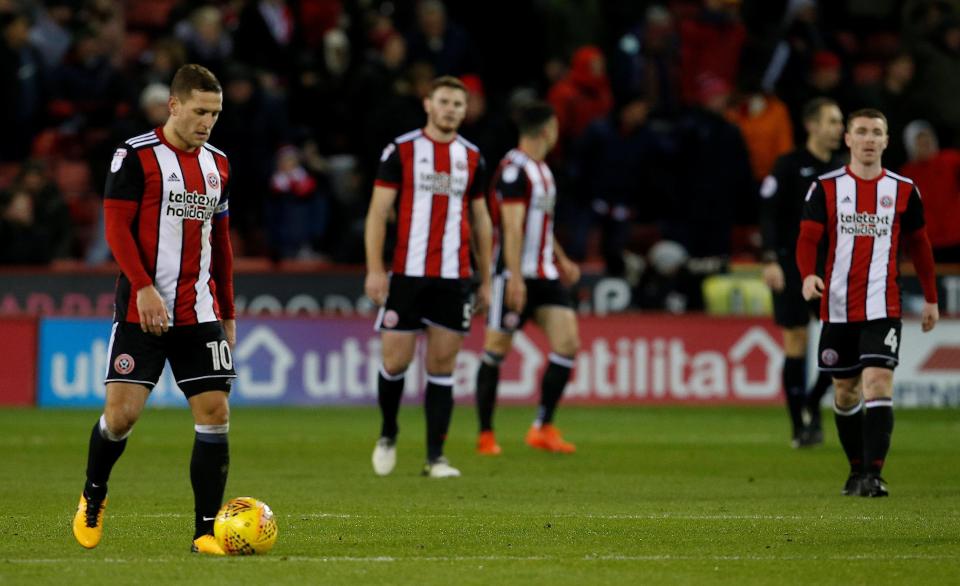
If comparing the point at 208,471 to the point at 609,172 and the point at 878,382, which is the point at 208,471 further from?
the point at 609,172

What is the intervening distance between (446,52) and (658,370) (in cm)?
488

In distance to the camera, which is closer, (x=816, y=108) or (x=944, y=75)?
(x=816, y=108)

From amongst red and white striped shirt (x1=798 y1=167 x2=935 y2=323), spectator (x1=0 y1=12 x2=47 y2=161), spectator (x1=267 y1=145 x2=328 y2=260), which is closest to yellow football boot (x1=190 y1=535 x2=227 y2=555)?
red and white striped shirt (x1=798 y1=167 x2=935 y2=323)

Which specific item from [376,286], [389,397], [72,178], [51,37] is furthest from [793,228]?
Result: [51,37]

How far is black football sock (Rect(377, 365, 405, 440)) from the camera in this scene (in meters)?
11.6

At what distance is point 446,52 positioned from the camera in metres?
20.8

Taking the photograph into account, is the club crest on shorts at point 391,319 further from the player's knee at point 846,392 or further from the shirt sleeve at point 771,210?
the shirt sleeve at point 771,210

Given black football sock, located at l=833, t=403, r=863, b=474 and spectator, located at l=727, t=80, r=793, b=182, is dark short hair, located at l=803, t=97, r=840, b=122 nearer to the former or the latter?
black football sock, located at l=833, t=403, r=863, b=474

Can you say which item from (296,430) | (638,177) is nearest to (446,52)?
(638,177)

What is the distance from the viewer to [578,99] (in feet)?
68.3

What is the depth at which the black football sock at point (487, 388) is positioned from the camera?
13219mm

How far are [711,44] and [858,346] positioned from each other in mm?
11919

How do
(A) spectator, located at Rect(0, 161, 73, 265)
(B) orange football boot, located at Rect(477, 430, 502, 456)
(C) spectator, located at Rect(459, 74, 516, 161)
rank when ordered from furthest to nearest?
(C) spectator, located at Rect(459, 74, 516, 161), (A) spectator, located at Rect(0, 161, 73, 265), (B) orange football boot, located at Rect(477, 430, 502, 456)

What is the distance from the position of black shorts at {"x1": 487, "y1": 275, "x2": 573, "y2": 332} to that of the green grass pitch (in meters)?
0.98
